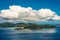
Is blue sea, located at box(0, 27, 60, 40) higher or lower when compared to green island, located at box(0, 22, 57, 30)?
lower

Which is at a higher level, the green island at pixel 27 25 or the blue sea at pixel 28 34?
the green island at pixel 27 25

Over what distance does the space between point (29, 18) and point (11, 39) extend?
546 millimetres

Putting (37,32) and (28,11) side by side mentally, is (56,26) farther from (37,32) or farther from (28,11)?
(28,11)

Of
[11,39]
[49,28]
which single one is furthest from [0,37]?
[49,28]

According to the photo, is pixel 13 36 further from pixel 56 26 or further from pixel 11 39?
pixel 56 26

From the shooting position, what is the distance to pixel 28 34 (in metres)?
3.86

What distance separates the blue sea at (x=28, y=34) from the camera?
12.5 feet

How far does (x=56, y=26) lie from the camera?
152 inches

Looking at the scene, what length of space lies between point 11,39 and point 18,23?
345mm

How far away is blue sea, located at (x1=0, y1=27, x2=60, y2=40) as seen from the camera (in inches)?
150

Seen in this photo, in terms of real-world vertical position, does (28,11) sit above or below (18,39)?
above

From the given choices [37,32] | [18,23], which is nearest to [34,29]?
[37,32]

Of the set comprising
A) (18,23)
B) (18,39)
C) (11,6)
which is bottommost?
(18,39)

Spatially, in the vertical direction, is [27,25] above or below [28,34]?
above
